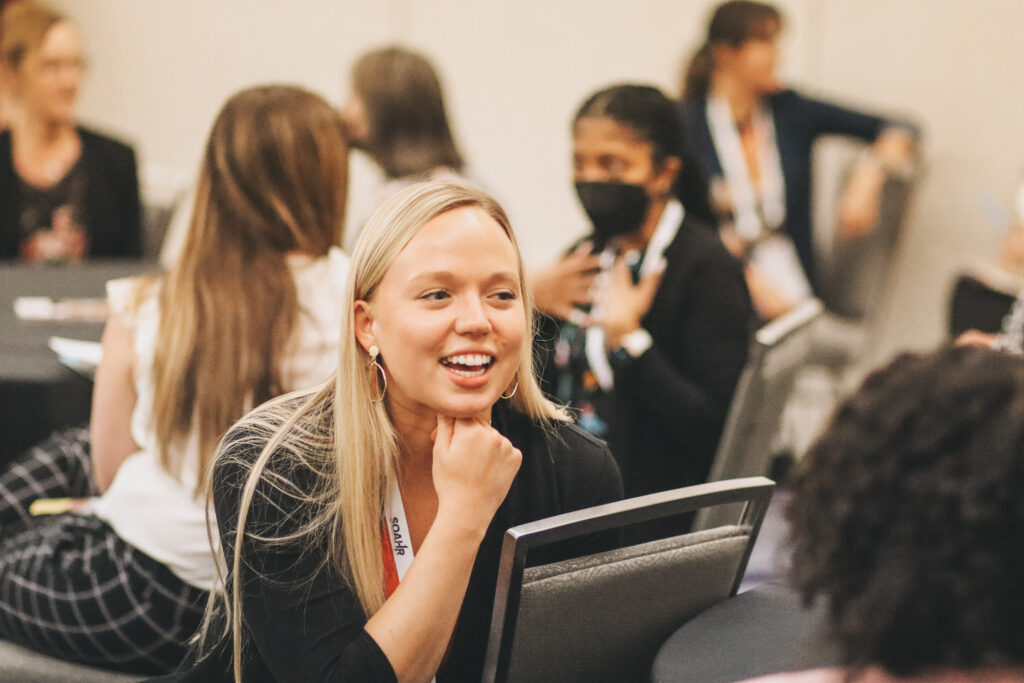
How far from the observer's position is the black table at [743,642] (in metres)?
1.16

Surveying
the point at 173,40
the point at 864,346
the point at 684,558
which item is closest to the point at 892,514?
the point at 684,558

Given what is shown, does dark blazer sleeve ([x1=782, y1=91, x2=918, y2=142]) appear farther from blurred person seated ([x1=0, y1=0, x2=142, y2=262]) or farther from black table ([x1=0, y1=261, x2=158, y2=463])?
black table ([x1=0, y1=261, x2=158, y2=463])

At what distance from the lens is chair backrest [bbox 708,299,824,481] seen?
174 cm

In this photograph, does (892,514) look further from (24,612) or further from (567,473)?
(24,612)

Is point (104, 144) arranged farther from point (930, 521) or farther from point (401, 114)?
point (930, 521)

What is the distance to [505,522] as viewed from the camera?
130 cm

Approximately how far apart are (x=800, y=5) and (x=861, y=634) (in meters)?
4.09

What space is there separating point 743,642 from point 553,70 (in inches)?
159

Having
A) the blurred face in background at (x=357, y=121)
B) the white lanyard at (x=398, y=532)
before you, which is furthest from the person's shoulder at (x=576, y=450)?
the blurred face in background at (x=357, y=121)

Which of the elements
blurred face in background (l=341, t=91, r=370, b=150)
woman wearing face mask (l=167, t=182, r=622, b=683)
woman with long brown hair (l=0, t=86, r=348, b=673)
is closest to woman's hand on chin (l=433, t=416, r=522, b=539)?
woman wearing face mask (l=167, t=182, r=622, b=683)

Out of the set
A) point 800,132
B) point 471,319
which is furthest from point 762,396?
point 800,132

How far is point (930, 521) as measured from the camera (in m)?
0.78

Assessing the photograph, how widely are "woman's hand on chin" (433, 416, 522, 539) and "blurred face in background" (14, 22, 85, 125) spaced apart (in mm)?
2887

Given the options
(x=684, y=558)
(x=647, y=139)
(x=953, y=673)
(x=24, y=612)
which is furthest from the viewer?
(x=647, y=139)
